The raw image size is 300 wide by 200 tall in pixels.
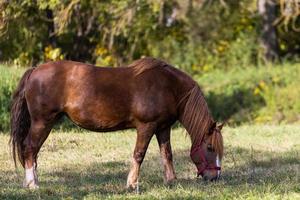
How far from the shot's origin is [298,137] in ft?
43.6

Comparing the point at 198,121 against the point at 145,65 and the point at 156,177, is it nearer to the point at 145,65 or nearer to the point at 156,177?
the point at 145,65

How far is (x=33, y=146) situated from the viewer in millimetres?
8180

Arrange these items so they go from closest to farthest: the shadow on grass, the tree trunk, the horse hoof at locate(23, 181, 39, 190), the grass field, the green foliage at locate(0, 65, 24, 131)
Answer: the grass field
the shadow on grass
the horse hoof at locate(23, 181, 39, 190)
the green foliage at locate(0, 65, 24, 131)
the tree trunk

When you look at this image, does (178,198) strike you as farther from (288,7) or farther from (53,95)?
(288,7)

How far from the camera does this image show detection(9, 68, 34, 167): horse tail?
328 inches

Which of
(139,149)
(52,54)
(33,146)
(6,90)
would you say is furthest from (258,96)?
(33,146)

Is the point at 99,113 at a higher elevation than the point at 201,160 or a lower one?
higher

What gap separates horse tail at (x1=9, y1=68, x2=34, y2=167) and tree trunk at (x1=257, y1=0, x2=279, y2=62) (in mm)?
14509

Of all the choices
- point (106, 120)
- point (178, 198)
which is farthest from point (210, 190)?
point (106, 120)

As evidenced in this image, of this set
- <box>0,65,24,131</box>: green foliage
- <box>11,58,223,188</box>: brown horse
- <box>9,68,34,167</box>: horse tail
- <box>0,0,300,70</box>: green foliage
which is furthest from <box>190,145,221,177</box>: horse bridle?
<box>0,0,300,70</box>: green foliage

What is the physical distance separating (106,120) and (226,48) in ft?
49.9

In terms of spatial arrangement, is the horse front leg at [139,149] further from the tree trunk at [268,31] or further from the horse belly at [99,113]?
the tree trunk at [268,31]

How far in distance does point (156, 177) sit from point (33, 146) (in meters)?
1.80

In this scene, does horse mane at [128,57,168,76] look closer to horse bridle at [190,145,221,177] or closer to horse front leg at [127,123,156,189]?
horse front leg at [127,123,156,189]
